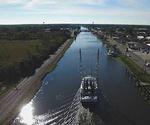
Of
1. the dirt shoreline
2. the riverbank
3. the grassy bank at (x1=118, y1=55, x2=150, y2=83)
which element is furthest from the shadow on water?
the riverbank

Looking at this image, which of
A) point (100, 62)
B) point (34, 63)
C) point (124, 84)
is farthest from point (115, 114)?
point (100, 62)

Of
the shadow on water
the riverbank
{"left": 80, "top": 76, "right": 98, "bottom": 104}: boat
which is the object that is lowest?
the riverbank

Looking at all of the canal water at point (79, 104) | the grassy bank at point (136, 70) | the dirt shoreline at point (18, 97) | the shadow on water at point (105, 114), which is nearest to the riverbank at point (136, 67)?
the grassy bank at point (136, 70)

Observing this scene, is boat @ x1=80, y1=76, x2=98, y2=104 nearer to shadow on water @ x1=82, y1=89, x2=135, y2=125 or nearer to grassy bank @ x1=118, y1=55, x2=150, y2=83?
shadow on water @ x1=82, y1=89, x2=135, y2=125

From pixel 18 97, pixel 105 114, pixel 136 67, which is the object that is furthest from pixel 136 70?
pixel 18 97

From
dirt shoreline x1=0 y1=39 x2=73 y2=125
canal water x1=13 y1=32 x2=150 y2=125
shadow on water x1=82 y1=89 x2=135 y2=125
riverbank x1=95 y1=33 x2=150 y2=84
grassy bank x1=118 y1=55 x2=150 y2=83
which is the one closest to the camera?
shadow on water x1=82 y1=89 x2=135 y2=125

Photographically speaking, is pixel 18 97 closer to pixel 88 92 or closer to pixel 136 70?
pixel 88 92

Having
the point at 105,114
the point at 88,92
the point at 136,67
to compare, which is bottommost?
the point at 136,67
